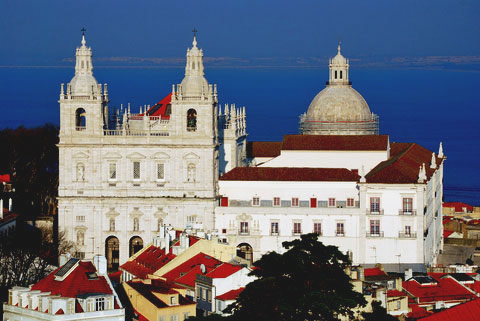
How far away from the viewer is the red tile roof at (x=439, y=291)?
2446 inches

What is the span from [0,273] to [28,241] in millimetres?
12904

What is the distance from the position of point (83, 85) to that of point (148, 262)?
17.4 meters

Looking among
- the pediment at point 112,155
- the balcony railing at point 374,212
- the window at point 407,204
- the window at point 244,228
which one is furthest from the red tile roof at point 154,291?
the pediment at point 112,155

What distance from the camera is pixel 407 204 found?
78.9 meters

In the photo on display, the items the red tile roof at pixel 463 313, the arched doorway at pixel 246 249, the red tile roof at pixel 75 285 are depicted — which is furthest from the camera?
the arched doorway at pixel 246 249

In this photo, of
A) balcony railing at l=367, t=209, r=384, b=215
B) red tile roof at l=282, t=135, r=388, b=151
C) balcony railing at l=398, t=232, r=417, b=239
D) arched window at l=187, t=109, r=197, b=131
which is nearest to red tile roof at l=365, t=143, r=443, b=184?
red tile roof at l=282, t=135, r=388, b=151

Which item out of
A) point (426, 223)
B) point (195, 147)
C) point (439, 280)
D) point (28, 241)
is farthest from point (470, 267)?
point (28, 241)

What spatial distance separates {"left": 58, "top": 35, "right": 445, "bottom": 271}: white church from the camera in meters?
79.4

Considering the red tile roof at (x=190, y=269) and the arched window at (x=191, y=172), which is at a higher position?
the arched window at (x=191, y=172)

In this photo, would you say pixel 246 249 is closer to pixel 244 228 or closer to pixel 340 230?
pixel 244 228

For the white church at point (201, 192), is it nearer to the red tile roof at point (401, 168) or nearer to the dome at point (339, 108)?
the red tile roof at point (401, 168)

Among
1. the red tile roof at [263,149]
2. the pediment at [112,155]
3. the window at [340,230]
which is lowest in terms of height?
the window at [340,230]

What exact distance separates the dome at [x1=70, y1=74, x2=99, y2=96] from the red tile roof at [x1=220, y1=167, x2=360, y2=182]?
333 inches

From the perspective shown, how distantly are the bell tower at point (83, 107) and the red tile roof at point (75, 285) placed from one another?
29937 millimetres
